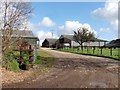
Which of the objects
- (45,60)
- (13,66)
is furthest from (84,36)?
(13,66)

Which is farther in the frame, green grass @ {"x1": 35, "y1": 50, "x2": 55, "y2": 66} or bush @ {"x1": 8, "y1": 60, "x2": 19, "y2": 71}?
green grass @ {"x1": 35, "y1": 50, "x2": 55, "y2": 66}

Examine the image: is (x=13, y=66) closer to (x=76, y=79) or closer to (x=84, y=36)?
(x=76, y=79)

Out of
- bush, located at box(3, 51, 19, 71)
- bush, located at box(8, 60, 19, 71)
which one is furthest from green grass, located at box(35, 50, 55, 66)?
bush, located at box(8, 60, 19, 71)

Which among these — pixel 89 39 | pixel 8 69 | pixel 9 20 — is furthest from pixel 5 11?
pixel 89 39

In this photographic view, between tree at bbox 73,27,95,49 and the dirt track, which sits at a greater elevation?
tree at bbox 73,27,95,49

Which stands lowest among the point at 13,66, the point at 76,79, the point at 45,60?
the point at 76,79

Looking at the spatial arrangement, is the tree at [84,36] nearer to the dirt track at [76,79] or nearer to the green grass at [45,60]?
the green grass at [45,60]

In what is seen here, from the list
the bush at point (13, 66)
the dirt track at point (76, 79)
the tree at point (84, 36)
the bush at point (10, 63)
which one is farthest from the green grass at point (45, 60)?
the tree at point (84, 36)

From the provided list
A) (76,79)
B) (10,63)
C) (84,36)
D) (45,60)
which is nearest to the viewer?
(76,79)

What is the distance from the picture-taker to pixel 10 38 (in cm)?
1545

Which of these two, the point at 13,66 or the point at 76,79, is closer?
the point at 76,79

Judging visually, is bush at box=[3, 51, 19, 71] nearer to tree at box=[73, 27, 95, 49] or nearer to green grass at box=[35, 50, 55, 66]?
green grass at box=[35, 50, 55, 66]

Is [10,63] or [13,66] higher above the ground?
[10,63]

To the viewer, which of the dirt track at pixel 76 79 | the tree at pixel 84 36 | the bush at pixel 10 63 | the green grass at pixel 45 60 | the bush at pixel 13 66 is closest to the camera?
the dirt track at pixel 76 79
